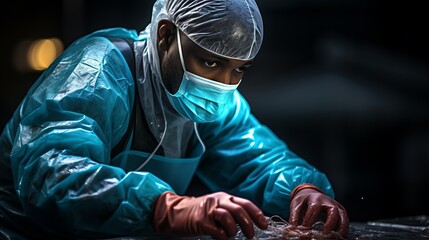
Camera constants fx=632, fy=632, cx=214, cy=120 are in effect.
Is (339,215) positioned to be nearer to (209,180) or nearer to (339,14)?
(209,180)

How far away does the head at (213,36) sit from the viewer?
71.8 inches

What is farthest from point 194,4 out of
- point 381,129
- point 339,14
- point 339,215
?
point 381,129

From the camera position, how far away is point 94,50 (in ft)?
6.00

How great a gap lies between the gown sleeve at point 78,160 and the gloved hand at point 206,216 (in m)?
0.05

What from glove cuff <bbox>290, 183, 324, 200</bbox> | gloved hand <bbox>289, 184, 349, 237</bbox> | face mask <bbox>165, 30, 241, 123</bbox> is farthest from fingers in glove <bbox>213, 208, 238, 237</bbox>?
glove cuff <bbox>290, 183, 324, 200</bbox>

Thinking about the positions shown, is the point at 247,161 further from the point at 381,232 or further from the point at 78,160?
the point at 78,160

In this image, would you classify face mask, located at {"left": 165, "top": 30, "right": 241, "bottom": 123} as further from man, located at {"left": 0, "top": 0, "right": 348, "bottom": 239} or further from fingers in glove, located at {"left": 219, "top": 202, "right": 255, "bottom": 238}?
fingers in glove, located at {"left": 219, "top": 202, "right": 255, "bottom": 238}

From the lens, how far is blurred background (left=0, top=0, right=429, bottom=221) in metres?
3.30

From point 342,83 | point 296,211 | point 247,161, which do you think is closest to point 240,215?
point 296,211

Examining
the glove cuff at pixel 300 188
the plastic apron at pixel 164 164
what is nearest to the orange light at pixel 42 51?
the plastic apron at pixel 164 164

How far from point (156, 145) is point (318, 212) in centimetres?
56

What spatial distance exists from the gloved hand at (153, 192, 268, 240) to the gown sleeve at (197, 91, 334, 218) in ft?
2.20

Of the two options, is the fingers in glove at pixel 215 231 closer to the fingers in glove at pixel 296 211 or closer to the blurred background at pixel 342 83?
the fingers in glove at pixel 296 211

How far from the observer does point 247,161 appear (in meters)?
2.28
